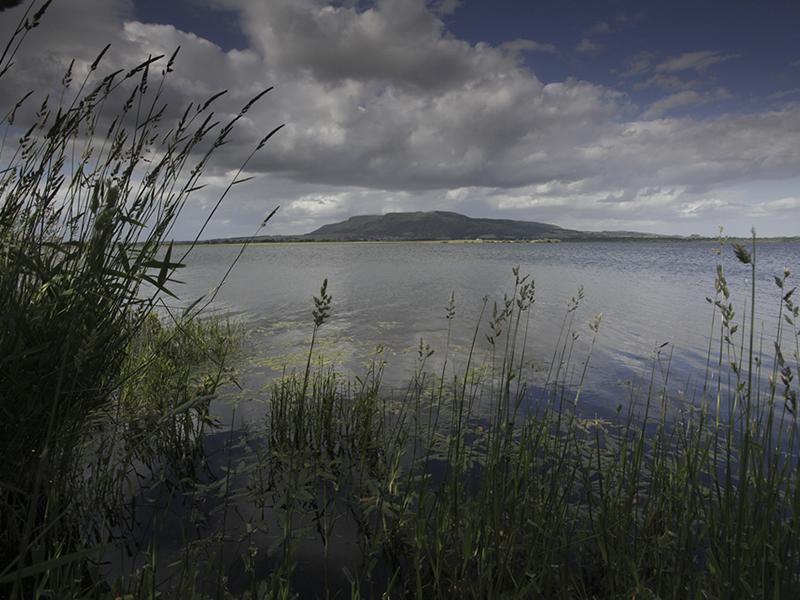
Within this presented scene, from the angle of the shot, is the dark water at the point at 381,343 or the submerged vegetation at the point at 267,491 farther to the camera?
the dark water at the point at 381,343

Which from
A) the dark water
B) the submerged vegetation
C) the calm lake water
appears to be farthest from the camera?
the calm lake water

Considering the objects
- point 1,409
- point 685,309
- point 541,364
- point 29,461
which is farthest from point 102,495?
point 685,309

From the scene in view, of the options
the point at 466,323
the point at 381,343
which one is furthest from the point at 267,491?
the point at 466,323

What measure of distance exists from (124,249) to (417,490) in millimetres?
3720

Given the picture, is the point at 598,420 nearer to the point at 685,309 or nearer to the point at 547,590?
the point at 547,590

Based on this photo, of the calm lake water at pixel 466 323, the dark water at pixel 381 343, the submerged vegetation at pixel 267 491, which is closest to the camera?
the submerged vegetation at pixel 267 491

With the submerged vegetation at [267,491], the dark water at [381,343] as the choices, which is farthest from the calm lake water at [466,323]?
the submerged vegetation at [267,491]

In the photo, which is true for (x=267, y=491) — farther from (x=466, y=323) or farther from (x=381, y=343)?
(x=466, y=323)

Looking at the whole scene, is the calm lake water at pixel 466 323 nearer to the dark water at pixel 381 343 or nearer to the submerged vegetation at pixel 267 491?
the dark water at pixel 381 343

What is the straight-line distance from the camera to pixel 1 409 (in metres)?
2.46

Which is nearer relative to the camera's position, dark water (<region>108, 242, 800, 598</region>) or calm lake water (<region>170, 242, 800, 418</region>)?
dark water (<region>108, 242, 800, 598</region>)

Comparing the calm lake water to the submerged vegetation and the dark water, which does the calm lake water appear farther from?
the submerged vegetation

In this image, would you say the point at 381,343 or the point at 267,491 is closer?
the point at 267,491

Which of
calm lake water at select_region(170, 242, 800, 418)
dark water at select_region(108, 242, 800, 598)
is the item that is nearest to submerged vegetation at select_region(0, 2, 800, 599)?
dark water at select_region(108, 242, 800, 598)
